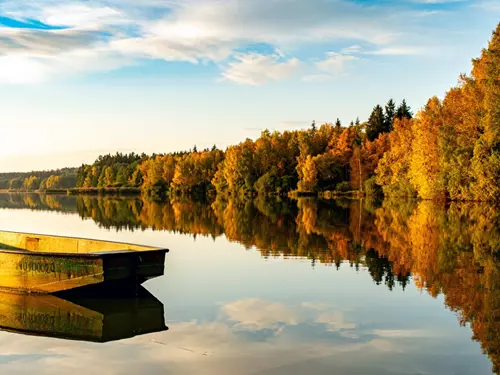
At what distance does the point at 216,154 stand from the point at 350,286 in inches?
4885

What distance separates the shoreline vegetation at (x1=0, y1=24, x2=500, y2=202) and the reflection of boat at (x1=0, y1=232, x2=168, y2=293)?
139 ft

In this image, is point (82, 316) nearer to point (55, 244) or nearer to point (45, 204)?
point (55, 244)

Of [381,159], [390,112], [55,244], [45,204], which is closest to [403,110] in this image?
[390,112]

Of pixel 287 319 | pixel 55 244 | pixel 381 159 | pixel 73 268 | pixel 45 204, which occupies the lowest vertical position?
pixel 45 204

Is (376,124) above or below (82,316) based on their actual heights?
above

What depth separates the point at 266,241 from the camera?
28953 millimetres

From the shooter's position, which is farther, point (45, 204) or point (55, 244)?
point (45, 204)

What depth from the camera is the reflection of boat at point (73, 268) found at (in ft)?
47.9

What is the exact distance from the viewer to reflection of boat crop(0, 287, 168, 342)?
12203 mm

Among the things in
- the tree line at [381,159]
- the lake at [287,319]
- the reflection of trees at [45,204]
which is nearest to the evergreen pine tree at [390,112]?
the tree line at [381,159]

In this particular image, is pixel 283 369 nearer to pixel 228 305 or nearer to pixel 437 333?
pixel 437 333

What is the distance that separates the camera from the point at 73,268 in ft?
48.5

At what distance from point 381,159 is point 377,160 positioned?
11.4 m

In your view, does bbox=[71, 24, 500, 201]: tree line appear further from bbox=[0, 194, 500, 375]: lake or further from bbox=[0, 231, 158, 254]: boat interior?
bbox=[0, 231, 158, 254]: boat interior
